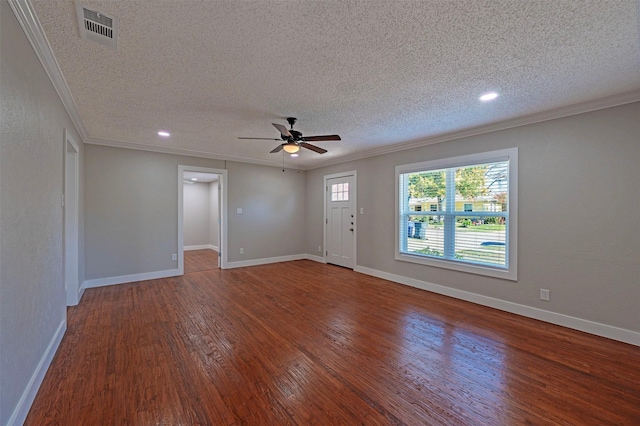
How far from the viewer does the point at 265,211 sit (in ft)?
21.3

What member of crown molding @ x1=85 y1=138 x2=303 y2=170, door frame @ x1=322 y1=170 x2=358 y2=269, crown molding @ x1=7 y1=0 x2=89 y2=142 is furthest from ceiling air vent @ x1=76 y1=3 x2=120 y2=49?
door frame @ x1=322 y1=170 x2=358 y2=269

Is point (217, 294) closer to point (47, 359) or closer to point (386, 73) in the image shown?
point (47, 359)

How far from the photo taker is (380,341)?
268 centimetres

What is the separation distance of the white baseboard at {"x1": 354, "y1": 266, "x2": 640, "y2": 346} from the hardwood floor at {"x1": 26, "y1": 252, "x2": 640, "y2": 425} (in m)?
0.13

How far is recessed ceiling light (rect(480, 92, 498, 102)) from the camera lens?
2.73 meters

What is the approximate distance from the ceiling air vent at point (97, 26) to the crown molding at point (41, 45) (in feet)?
0.76

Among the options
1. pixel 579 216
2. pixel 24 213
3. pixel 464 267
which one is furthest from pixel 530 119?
pixel 24 213

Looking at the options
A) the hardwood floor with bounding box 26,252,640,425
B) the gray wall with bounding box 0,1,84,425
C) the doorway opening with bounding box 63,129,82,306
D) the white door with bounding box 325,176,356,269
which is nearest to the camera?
the gray wall with bounding box 0,1,84,425

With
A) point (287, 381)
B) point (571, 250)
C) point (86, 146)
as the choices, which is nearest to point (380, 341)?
point (287, 381)

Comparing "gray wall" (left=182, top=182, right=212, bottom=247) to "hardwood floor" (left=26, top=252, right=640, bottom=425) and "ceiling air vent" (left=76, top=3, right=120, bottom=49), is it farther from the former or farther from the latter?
"ceiling air vent" (left=76, top=3, right=120, bottom=49)

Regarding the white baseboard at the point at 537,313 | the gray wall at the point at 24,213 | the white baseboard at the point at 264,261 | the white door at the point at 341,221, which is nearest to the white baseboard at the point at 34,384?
the gray wall at the point at 24,213

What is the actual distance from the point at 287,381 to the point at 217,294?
2.48 m

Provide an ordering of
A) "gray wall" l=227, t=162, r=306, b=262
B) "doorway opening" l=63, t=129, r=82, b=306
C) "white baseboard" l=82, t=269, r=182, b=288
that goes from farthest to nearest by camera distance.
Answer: "gray wall" l=227, t=162, r=306, b=262, "white baseboard" l=82, t=269, r=182, b=288, "doorway opening" l=63, t=129, r=82, b=306

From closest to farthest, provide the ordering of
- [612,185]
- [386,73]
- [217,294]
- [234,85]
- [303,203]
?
[386,73], [234,85], [612,185], [217,294], [303,203]
